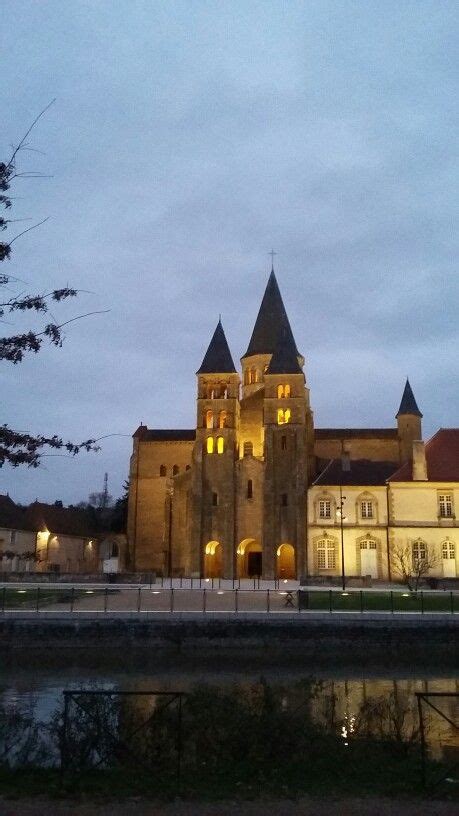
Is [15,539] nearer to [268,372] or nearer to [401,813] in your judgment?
[268,372]

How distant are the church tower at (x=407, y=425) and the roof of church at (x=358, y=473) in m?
5.13

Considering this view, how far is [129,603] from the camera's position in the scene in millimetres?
31234

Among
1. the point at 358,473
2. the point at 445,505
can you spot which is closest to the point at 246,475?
the point at 358,473

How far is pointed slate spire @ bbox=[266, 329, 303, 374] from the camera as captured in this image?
203ft

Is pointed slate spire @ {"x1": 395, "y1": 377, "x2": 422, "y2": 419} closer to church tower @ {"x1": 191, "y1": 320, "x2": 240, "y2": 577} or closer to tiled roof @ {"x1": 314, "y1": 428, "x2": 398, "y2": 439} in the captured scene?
tiled roof @ {"x1": 314, "y1": 428, "x2": 398, "y2": 439}

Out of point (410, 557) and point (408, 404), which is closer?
point (410, 557)

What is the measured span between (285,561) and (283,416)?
40.4 ft

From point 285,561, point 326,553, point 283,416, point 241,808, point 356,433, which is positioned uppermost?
point 283,416

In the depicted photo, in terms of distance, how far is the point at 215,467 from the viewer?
198ft

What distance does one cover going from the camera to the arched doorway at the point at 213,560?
5853cm

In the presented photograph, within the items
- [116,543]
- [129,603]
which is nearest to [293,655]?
[129,603]

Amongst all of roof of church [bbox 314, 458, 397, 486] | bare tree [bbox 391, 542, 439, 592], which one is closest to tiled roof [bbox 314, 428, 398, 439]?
roof of church [bbox 314, 458, 397, 486]

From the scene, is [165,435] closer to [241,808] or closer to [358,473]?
[358,473]

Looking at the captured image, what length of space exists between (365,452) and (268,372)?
12346 mm
